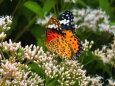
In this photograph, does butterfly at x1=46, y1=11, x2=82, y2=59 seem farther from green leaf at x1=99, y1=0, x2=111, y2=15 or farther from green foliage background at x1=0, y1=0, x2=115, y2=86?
green leaf at x1=99, y1=0, x2=111, y2=15

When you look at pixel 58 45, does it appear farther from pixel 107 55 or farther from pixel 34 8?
pixel 34 8

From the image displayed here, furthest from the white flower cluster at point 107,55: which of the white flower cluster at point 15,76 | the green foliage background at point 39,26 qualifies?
the white flower cluster at point 15,76

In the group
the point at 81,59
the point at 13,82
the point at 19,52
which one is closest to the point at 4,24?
the point at 19,52

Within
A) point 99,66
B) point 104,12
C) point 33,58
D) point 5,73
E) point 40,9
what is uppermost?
point 104,12

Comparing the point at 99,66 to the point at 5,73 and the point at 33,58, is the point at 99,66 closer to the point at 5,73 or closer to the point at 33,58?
the point at 33,58

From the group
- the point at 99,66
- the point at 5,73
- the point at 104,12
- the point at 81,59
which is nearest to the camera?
the point at 5,73

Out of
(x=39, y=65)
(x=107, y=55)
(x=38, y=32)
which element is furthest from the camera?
(x=38, y=32)

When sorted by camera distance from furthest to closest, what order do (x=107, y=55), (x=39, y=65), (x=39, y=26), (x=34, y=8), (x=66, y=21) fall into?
(x=39, y=26), (x=34, y=8), (x=107, y=55), (x=66, y=21), (x=39, y=65)

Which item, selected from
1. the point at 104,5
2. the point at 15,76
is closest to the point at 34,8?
the point at 104,5

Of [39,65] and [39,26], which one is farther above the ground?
[39,26]
